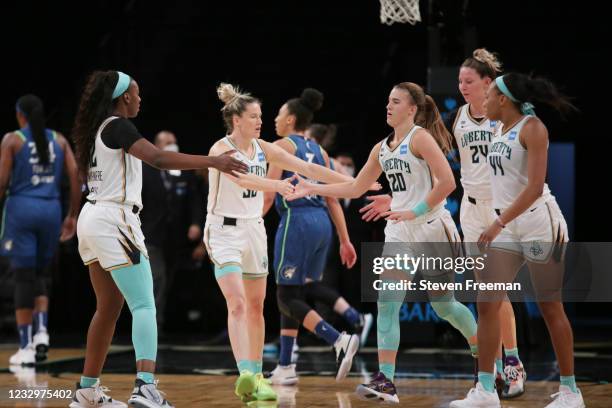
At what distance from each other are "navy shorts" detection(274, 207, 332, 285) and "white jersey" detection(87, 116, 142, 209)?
7.39 feet

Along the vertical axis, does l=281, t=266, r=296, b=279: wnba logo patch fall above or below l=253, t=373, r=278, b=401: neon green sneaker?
above

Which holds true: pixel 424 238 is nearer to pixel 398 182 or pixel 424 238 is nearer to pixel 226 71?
pixel 398 182

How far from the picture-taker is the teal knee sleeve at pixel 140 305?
5.68 m

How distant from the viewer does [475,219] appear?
6.89 metres

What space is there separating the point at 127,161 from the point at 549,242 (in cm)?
239

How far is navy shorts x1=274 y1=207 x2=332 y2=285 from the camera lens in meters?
7.89

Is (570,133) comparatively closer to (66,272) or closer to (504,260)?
(66,272)

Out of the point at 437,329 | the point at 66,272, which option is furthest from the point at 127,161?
the point at 66,272

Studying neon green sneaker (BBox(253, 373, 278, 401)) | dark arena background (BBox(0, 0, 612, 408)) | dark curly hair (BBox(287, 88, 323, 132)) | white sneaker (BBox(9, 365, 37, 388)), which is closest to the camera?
neon green sneaker (BBox(253, 373, 278, 401))

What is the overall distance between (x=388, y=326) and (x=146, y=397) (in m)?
1.54

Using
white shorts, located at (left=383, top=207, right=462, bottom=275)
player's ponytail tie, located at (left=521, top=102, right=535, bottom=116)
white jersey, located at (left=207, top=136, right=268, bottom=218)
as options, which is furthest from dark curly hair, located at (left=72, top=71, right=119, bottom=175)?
player's ponytail tie, located at (left=521, top=102, right=535, bottom=116)

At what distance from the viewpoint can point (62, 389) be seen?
699 centimetres

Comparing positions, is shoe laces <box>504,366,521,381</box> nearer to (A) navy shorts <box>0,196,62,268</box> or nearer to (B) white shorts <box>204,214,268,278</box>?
(B) white shorts <box>204,214,268,278</box>

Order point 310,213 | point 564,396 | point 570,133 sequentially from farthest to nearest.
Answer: point 570,133 → point 310,213 → point 564,396
